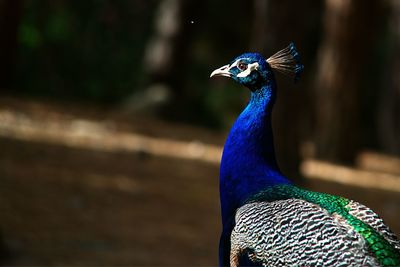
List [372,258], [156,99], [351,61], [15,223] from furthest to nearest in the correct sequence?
[156,99], [351,61], [15,223], [372,258]

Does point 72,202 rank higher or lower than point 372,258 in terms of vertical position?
lower

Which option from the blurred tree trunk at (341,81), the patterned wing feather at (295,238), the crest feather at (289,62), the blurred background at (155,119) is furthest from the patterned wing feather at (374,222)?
the blurred tree trunk at (341,81)

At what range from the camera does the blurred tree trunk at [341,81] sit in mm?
9898

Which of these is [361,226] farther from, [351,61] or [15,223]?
[351,61]

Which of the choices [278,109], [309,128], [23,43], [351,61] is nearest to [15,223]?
[278,109]

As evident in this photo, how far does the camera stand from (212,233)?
6.01 meters

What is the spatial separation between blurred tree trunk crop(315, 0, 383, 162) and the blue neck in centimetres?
716

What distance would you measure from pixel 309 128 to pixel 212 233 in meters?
9.20

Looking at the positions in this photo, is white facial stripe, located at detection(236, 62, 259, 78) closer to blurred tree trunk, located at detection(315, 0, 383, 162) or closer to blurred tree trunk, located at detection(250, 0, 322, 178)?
blurred tree trunk, located at detection(250, 0, 322, 178)

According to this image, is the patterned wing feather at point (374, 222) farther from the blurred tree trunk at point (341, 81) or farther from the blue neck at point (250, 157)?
the blurred tree trunk at point (341, 81)

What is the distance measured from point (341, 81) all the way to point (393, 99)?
3.35m

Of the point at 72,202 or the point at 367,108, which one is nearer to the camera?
the point at 72,202

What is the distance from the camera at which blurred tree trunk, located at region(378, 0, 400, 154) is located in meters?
12.6

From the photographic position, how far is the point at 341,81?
9977mm
